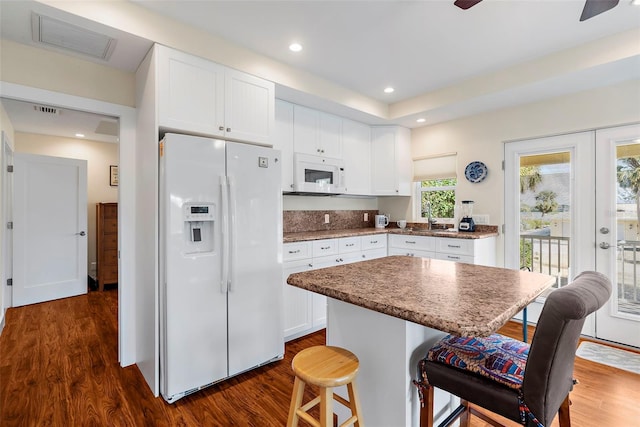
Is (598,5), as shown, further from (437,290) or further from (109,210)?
(109,210)

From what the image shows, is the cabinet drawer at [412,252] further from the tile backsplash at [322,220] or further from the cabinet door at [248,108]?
the cabinet door at [248,108]

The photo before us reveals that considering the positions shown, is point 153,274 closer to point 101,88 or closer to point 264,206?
point 264,206

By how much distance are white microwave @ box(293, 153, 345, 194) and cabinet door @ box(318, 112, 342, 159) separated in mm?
89

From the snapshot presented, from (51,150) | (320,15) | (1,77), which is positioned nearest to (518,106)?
(320,15)

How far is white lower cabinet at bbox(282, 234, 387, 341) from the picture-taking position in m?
2.82

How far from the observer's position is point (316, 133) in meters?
3.52

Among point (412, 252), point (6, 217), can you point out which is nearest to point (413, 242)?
point (412, 252)

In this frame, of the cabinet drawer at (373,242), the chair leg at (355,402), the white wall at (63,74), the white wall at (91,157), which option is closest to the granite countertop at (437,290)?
the chair leg at (355,402)

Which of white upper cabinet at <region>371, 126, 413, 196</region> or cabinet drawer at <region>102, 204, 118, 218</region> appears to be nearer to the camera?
white upper cabinet at <region>371, 126, 413, 196</region>

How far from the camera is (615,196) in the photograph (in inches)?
111

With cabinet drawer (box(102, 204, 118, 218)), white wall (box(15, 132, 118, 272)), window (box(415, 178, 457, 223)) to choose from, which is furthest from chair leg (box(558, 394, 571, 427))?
white wall (box(15, 132, 118, 272))

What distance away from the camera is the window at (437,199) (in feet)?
13.4

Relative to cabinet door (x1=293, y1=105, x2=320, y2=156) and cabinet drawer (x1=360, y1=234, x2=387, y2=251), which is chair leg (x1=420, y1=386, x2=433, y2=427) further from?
cabinet door (x1=293, y1=105, x2=320, y2=156)

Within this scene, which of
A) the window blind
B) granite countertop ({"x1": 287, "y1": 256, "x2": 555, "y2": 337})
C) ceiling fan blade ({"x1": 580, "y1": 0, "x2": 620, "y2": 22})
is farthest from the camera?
the window blind
